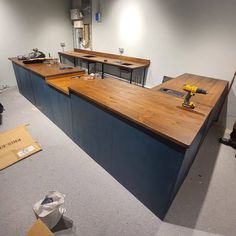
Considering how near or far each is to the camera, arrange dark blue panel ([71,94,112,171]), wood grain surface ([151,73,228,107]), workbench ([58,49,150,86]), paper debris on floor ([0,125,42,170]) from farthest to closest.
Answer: workbench ([58,49,150,86])
paper debris on floor ([0,125,42,170])
wood grain surface ([151,73,228,107])
dark blue panel ([71,94,112,171])

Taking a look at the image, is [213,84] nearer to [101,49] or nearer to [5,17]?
[101,49]

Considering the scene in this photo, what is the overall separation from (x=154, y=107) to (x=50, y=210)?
3.81 feet

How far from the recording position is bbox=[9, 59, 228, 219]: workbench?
1.07 m

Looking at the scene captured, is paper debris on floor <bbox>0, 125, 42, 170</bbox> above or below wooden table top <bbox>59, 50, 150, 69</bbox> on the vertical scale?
below

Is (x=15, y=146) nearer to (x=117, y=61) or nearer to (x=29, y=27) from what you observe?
Result: (x=117, y=61)

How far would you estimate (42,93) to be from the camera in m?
2.53

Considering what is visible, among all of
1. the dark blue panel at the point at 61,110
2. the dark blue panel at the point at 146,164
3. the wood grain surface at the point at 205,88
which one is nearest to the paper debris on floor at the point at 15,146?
the dark blue panel at the point at 61,110

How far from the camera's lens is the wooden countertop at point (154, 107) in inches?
41.1

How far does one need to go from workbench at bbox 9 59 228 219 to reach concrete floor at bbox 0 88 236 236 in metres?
0.14

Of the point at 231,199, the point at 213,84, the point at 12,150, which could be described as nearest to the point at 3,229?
the point at 12,150

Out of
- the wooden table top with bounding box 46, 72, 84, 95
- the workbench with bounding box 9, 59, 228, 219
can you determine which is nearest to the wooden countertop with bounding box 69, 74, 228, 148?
the workbench with bounding box 9, 59, 228, 219

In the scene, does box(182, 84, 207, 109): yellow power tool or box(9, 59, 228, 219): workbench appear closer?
box(9, 59, 228, 219): workbench

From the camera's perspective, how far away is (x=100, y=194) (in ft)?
5.06

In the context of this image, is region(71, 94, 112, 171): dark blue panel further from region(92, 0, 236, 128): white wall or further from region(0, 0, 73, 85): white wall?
region(0, 0, 73, 85): white wall
